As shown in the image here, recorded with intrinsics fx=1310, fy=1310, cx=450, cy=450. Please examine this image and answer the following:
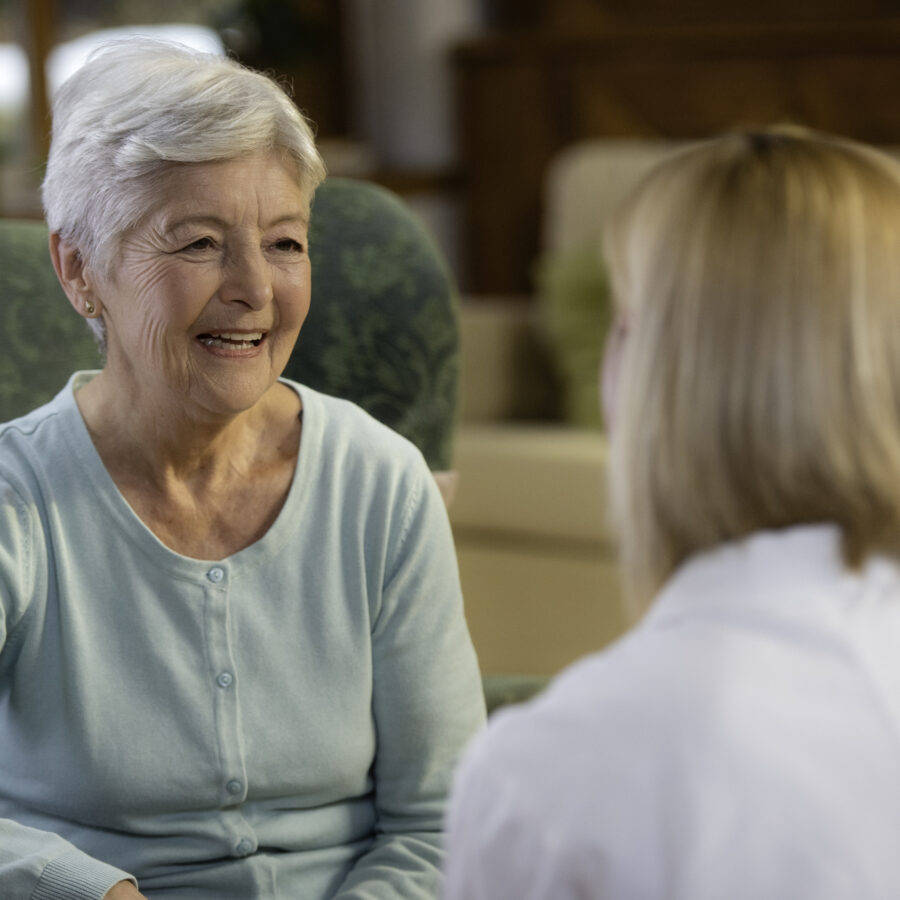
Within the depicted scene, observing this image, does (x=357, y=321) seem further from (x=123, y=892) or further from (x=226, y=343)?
(x=123, y=892)

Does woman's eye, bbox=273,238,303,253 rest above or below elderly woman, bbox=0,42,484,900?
above

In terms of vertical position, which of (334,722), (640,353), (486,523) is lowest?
(486,523)

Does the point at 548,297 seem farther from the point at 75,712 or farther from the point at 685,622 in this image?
the point at 685,622

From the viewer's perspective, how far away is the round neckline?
1144 mm

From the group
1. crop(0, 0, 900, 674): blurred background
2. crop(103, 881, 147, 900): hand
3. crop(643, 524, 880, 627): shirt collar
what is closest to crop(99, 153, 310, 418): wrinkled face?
crop(103, 881, 147, 900): hand

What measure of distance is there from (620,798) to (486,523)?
2321mm

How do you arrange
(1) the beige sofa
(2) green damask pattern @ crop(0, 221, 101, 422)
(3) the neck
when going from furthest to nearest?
(1) the beige sofa → (2) green damask pattern @ crop(0, 221, 101, 422) → (3) the neck

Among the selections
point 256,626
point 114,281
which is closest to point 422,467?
point 256,626

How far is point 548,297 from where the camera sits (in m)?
3.34

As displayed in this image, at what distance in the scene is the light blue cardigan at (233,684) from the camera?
1119 millimetres

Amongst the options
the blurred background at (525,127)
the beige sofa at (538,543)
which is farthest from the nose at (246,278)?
the blurred background at (525,127)

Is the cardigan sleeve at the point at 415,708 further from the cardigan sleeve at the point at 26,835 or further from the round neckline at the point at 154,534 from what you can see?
Result: the cardigan sleeve at the point at 26,835

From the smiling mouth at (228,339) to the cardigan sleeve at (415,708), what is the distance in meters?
0.21

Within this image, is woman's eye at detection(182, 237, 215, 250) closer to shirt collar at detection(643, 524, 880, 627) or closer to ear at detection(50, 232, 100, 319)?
ear at detection(50, 232, 100, 319)
